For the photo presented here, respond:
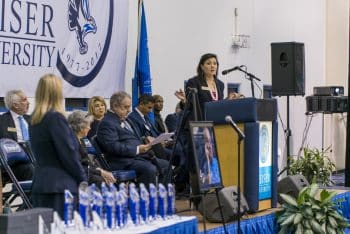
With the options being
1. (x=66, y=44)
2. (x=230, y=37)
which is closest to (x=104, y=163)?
(x=66, y=44)

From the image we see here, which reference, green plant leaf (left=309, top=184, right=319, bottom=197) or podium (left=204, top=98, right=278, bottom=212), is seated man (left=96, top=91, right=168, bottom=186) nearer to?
podium (left=204, top=98, right=278, bottom=212)

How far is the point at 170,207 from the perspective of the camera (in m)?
4.20

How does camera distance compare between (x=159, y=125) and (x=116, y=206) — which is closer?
(x=116, y=206)

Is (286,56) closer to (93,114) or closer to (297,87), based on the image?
(297,87)

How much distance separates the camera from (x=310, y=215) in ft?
17.6

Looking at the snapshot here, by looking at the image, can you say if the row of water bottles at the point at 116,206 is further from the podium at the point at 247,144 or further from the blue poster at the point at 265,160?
the blue poster at the point at 265,160

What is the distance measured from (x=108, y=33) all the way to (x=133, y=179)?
2.45 m

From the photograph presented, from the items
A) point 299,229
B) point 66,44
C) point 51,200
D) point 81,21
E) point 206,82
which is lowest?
point 299,229

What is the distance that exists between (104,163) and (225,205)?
75.2 inches

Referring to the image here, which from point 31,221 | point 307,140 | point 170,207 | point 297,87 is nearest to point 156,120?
point 297,87

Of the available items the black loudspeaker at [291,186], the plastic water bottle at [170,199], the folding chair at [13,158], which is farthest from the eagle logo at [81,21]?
the plastic water bottle at [170,199]

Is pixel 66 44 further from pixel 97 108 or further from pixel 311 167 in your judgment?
pixel 311 167

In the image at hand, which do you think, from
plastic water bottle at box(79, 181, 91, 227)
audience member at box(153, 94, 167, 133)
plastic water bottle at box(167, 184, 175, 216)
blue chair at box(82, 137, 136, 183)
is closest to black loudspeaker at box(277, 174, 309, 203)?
blue chair at box(82, 137, 136, 183)

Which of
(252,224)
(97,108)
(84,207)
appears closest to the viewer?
(84,207)
